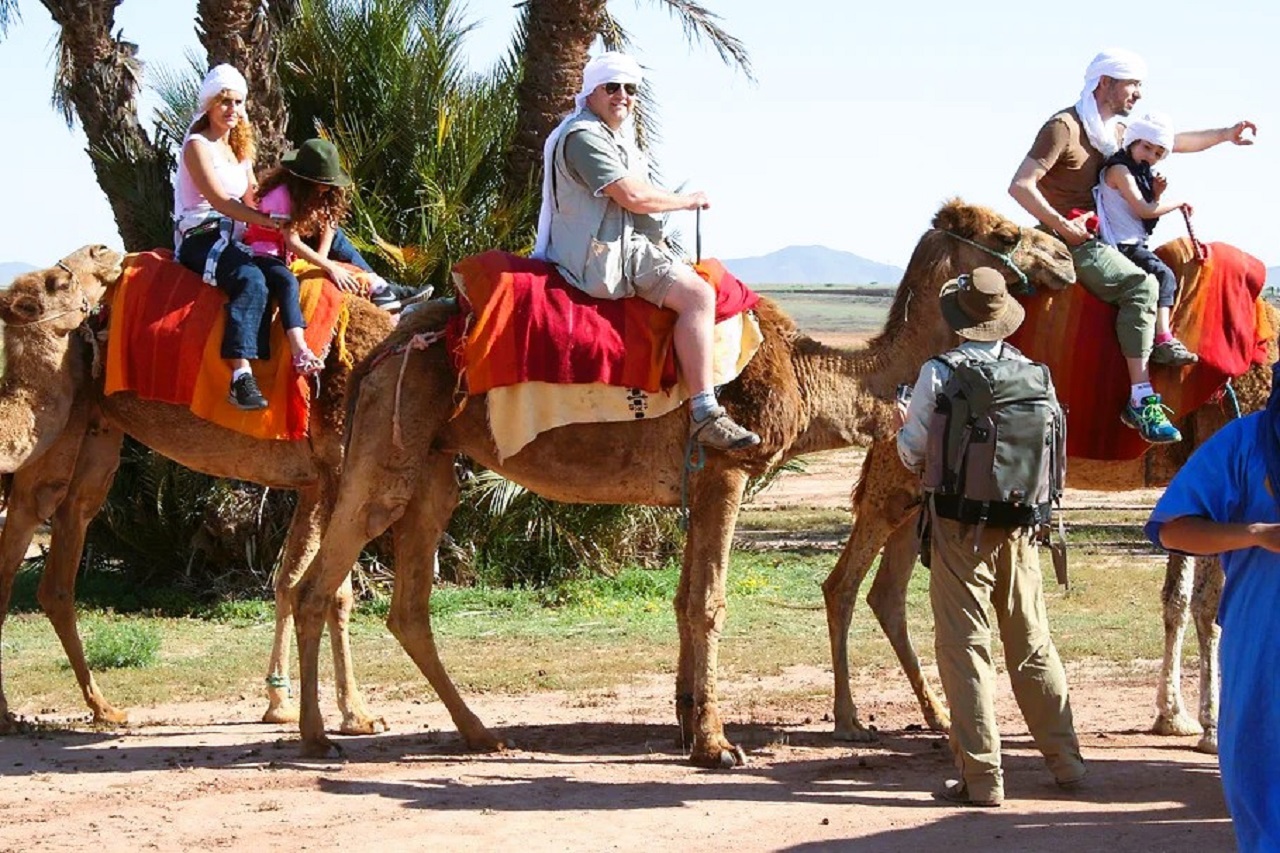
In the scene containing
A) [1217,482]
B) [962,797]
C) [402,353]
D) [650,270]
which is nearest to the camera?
[1217,482]

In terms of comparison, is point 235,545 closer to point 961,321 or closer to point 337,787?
point 337,787

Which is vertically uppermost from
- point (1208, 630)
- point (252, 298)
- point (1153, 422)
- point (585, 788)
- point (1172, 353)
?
point (252, 298)

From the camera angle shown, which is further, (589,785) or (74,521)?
(74,521)

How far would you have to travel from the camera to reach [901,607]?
943 cm

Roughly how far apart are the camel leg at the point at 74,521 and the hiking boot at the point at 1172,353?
217 inches

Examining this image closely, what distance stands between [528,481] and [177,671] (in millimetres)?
3578

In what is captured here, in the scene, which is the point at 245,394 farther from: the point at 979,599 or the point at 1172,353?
the point at 1172,353

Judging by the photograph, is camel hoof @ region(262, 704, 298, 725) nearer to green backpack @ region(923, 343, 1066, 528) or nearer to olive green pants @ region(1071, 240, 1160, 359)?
green backpack @ region(923, 343, 1066, 528)

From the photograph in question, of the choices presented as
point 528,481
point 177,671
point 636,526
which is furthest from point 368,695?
point 636,526

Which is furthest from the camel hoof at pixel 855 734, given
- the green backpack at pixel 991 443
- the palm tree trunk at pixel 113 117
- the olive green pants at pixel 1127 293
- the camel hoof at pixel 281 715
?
the palm tree trunk at pixel 113 117

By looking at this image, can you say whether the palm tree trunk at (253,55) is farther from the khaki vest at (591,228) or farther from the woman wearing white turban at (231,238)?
the khaki vest at (591,228)

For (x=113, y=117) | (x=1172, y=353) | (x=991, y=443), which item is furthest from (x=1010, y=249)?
(x=113, y=117)

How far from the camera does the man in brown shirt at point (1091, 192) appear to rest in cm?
858

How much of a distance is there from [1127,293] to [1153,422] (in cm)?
63
